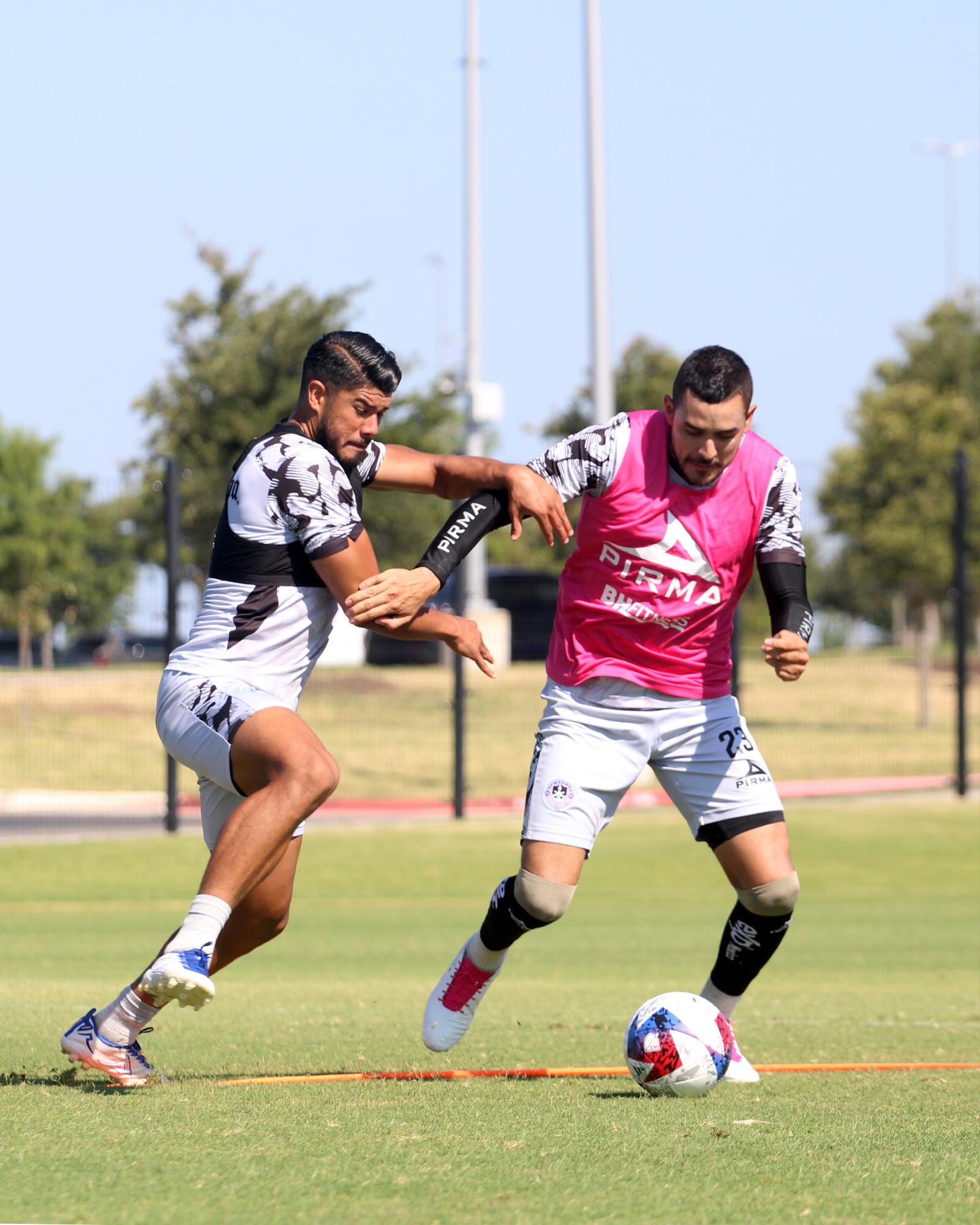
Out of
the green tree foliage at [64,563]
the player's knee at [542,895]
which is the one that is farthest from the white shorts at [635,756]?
the green tree foliage at [64,563]

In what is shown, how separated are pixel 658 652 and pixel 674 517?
0.47 m

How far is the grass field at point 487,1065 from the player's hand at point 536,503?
180cm

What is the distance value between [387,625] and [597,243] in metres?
16.6

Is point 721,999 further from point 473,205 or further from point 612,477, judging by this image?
point 473,205

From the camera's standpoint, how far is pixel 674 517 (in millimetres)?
5852

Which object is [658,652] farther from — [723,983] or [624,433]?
[723,983]

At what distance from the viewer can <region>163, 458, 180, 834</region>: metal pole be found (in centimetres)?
1620

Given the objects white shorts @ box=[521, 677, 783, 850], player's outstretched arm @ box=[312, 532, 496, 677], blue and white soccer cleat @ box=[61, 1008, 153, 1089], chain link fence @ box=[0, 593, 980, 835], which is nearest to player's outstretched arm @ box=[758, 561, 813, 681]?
white shorts @ box=[521, 677, 783, 850]

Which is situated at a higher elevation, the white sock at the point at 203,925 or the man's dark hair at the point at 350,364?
the man's dark hair at the point at 350,364

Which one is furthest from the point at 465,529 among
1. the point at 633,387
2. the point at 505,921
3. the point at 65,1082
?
the point at 633,387

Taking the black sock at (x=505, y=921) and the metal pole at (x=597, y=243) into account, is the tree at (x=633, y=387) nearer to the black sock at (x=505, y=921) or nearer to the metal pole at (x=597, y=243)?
the metal pole at (x=597, y=243)

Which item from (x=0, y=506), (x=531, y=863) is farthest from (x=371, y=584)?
(x=0, y=506)

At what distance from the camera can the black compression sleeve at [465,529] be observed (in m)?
5.56

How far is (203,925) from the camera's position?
4.96 m
